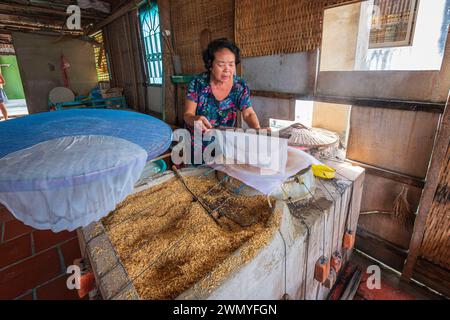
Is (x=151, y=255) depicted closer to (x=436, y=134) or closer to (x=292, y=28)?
(x=436, y=134)

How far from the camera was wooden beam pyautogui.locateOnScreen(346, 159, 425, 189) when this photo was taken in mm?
2183

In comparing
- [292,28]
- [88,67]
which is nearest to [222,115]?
[292,28]

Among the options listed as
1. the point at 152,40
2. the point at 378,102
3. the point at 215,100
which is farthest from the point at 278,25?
the point at 152,40

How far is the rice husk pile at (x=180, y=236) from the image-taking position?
3.48ft

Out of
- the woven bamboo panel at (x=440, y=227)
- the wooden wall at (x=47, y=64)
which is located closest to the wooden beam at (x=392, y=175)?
the woven bamboo panel at (x=440, y=227)

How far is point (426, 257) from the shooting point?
225 centimetres

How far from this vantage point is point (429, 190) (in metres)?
2.04

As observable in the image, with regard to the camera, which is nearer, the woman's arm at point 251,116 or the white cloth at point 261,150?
the white cloth at point 261,150

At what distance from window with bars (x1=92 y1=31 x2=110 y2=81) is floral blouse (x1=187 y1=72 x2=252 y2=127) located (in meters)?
9.65

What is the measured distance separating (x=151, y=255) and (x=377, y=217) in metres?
2.51

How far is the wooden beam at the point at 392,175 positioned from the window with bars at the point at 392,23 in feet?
5.15

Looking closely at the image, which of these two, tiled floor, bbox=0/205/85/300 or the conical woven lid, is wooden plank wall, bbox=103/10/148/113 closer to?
tiled floor, bbox=0/205/85/300

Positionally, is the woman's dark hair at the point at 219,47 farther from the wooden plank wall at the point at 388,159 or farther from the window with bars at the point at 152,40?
the window with bars at the point at 152,40

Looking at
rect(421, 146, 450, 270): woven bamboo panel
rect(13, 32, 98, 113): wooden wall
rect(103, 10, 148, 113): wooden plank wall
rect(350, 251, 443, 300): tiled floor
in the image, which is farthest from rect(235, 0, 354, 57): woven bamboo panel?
rect(13, 32, 98, 113): wooden wall
